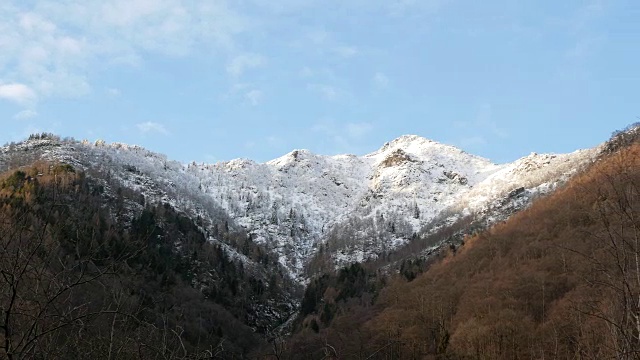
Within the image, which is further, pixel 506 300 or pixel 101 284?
pixel 506 300

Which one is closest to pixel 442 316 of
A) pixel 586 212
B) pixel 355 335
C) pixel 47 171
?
pixel 355 335

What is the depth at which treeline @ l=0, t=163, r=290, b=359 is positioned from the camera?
622cm

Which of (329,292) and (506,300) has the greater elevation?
(329,292)

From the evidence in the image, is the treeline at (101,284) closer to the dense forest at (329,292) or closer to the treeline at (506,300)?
the dense forest at (329,292)

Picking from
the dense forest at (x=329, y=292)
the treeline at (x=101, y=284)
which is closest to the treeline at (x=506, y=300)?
the dense forest at (x=329, y=292)

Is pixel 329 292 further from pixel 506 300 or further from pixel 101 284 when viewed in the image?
pixel 101 284

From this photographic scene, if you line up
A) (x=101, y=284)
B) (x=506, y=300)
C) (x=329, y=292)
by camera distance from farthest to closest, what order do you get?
1. (x=329, y=292)
2. (x=506, y=300)
3. (x=101, y=284)

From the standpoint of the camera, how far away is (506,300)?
299 ft

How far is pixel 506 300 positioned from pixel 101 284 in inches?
3647

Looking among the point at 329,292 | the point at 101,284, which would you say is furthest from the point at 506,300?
the point at 101,284

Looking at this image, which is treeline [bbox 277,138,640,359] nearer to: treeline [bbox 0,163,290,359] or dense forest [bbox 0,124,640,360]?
dense forest [bbox 0,124,640,360]

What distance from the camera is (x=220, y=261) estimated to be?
19625 cm

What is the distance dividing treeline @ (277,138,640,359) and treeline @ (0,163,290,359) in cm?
307

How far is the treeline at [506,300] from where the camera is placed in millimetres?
9047
